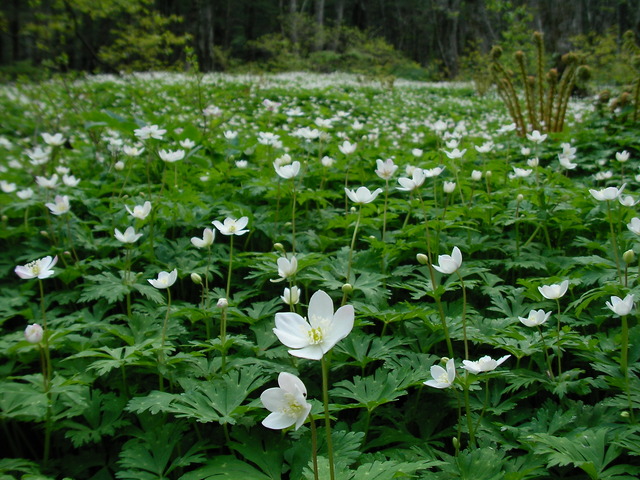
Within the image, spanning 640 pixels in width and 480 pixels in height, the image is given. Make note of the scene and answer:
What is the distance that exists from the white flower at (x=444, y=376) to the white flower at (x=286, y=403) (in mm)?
495

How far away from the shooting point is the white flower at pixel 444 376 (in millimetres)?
1279

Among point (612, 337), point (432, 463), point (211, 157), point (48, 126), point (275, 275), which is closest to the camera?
point (432, 463)

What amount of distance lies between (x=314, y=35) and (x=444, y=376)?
26.6 metres

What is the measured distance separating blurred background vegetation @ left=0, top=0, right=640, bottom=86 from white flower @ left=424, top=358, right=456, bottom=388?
169 inches

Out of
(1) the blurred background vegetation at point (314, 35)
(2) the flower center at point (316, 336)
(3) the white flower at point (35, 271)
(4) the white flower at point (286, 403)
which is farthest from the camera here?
(1) the blurred background vegetation at point (314, 35)

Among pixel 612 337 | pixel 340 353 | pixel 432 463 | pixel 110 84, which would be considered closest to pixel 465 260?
pixel 612 337

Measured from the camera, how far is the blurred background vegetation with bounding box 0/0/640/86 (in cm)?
1217

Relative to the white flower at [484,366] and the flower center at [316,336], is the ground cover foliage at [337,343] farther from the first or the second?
the flower center at [316,336]

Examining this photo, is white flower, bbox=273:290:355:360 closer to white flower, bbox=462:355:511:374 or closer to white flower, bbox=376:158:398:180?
white flower, bbox=462:355:511:374

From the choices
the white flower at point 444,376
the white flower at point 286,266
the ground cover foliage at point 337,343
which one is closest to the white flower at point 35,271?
the ground cover foliage at point 337,343

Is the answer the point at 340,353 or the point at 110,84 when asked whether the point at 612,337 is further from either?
the point at 110,84

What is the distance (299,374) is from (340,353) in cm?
19

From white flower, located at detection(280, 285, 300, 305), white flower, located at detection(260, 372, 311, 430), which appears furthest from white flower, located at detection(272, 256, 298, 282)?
white flower, located at detection(260, 372, 311, 430)

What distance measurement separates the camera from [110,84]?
41.5 feet
